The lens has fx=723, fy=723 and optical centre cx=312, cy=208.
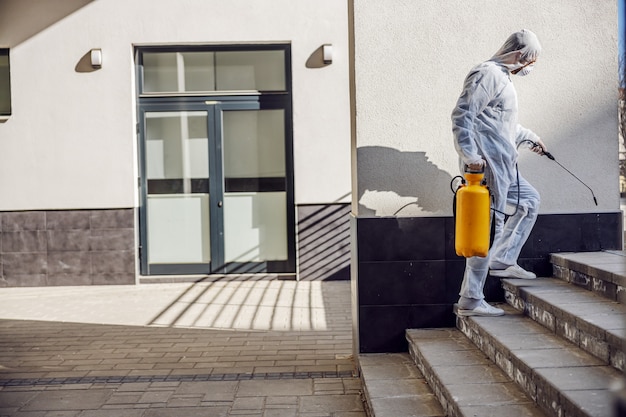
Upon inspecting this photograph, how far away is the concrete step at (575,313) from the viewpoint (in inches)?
124

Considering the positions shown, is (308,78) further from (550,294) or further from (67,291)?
(550,294)

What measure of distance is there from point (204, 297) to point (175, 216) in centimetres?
166

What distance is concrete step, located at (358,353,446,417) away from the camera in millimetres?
3590

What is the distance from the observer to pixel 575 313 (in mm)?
3576

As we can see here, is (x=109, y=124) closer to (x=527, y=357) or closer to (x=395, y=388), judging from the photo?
(x=395, y=388)

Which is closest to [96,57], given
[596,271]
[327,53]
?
[327,53]

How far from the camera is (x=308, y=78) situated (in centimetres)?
932

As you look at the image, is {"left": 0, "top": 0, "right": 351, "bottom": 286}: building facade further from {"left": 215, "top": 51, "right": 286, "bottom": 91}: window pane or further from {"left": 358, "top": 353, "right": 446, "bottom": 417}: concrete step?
{"left": 358, "top": 353, "right": 446, "bottom": 417}: concrete step

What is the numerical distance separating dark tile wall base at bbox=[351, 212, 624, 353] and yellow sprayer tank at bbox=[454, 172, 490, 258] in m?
0.72

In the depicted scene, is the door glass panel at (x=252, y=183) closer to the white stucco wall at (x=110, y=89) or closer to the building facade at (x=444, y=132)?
the white stucco wall at (x=110, y=89)

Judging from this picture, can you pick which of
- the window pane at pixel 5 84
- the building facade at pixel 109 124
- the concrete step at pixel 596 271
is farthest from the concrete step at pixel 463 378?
the window pane at pixel 5 84

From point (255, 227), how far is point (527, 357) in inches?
256

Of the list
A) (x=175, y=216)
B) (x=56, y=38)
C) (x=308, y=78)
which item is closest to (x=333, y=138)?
(x=308, y=78)

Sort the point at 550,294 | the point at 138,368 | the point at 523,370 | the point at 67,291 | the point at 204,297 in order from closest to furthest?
the point at 523,370 < the point at 550,294 < the point at 138,368 < the point at 204,297 < the point at 67,291
